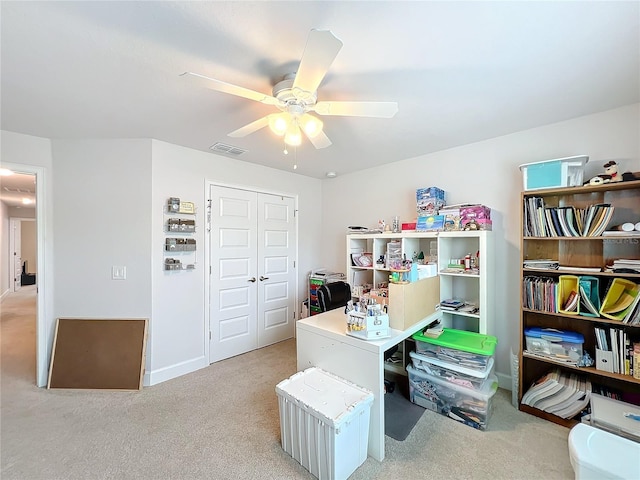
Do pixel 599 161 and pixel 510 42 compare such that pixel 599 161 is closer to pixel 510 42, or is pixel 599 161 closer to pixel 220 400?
pixel 510 42

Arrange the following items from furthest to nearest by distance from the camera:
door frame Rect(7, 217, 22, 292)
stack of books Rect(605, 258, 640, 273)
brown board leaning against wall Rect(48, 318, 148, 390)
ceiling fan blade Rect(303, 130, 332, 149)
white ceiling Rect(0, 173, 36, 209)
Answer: door frame Rect(7, 217, 22, 292) < white ceiling Rect(0, 173, 36, 209) < brown board leaning against wall Rect(48, 318, 148, 390) < ceiling fan blade Rect(303, 130, 332, 149) < stack of books Rect(605, 258, 640, 273)

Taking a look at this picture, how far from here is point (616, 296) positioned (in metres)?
1.99

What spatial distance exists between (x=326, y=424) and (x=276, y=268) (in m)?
2.57

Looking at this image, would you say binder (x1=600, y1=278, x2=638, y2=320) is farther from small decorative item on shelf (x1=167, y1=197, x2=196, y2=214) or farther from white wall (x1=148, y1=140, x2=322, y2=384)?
small decorative item on shelf (x1=167, y1=197, x2=196, y2=214)

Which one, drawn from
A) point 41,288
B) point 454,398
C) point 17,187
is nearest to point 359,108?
point 454,398

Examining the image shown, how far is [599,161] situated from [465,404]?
2237mm

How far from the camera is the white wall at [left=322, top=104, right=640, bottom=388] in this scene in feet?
7.16

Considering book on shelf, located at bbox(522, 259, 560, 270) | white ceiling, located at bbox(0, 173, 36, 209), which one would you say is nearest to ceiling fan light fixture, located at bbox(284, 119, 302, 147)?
book on shelf, located at bbox(522, 259, 560, 270)

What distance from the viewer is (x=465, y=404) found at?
212cm

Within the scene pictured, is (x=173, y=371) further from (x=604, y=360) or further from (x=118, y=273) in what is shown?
(x=604, y=360)

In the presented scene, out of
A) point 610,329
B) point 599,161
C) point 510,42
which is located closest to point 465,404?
point 610,329

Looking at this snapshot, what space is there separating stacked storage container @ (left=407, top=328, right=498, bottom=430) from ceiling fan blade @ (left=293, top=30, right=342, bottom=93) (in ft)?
6.76

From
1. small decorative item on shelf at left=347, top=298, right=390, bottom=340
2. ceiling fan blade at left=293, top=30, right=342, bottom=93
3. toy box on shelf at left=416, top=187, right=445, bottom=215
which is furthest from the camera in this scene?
toy box on shelf at left=416, top=187, right=445, bottom=215

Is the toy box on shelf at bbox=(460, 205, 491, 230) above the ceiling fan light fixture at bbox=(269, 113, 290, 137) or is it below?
below
